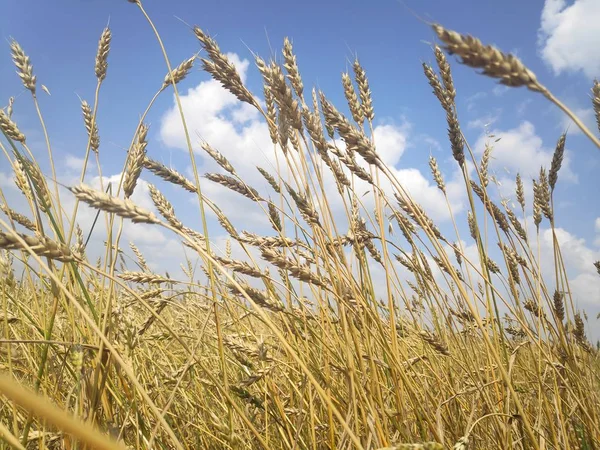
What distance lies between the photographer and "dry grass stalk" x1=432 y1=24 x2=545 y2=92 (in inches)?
29.2

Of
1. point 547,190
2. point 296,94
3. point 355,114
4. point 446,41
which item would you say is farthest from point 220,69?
point 547,190

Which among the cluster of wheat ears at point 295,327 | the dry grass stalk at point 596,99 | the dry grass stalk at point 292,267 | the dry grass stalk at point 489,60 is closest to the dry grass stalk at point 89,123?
Answer: the cluster of wheat ears at point 295,327

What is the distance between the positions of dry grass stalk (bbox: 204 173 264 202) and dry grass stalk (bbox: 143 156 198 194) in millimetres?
150

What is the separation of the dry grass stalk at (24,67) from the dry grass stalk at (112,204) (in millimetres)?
1739

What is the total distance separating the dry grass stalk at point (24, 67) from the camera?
2300mm

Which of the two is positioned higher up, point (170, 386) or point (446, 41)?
point (446, 41)

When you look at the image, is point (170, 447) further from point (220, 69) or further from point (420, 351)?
point (420, 351)

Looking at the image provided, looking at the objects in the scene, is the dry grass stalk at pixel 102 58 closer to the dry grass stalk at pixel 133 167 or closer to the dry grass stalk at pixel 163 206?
the dry grass stalk at pixel 163 206

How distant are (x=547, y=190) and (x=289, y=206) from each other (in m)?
1.35

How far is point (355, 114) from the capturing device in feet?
6.90

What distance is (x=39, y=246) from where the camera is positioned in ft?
3.05

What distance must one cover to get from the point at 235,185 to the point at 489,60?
1.50m

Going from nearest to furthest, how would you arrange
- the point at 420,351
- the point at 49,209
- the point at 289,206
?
the point at 49,209 < the point at 289,206 < the point at 420,351

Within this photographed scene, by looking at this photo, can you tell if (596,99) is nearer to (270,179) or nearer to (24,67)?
(270,179)
